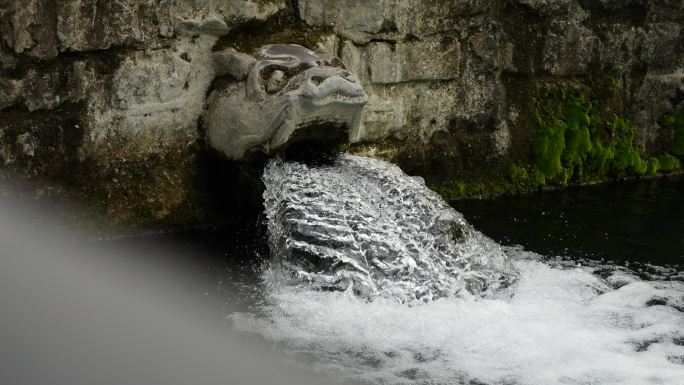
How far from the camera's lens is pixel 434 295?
6.05 meters

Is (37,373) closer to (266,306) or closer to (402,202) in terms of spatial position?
(266,306)

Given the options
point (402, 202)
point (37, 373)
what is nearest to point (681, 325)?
point (402, 202)

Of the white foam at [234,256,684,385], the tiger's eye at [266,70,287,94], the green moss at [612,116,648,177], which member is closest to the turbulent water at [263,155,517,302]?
the white foam at [234,256,684,385]

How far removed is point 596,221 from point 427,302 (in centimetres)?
214

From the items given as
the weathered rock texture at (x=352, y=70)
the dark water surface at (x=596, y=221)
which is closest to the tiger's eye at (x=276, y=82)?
the weathered rock texture at (x=352, y=70)

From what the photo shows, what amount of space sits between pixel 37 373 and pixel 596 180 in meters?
5.42

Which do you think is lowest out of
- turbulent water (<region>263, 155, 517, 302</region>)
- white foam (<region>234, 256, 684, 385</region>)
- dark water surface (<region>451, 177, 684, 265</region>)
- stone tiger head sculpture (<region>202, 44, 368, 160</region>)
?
white foam (<region>234, 256, 684, 385</region>)

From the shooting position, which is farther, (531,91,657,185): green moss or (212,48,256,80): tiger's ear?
(531,91,657,185): green moss

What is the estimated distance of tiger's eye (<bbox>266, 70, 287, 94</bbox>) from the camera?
6.56 m

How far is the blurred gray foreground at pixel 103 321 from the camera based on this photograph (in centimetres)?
468

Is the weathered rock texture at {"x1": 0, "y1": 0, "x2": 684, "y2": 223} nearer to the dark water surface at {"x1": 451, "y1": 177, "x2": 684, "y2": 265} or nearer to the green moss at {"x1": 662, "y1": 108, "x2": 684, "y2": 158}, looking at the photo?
the green moss at {"x1": 662, "y1": 108, "x2": 684, "y2": 158}

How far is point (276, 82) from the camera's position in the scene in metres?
6.57

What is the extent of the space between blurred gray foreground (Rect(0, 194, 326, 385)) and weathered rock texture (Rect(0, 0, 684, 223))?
42cm

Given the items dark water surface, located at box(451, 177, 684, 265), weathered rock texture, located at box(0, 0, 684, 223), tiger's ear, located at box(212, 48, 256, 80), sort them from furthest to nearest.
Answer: dark water surface, located at box(451, 177, 684, 265) → tiger's ear, located at box(212, 48, 256, 80) → weathered rock texture, located at box(0, 0, 684, 223)
